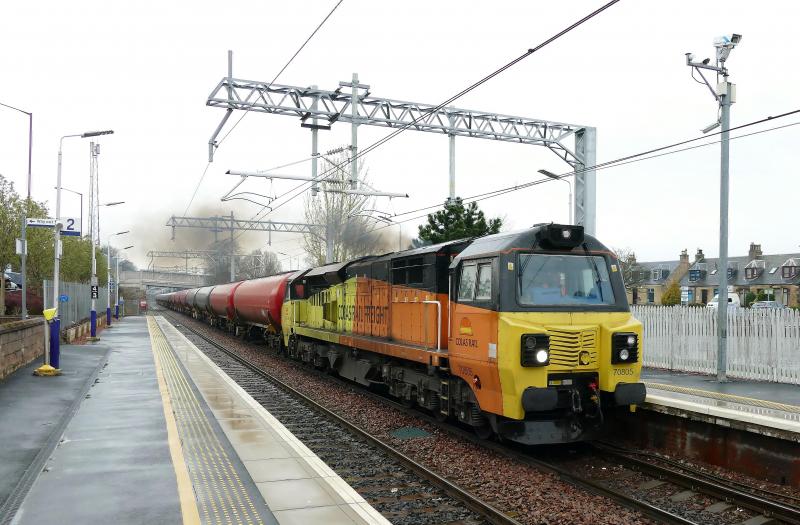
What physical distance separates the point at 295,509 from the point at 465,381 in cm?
403

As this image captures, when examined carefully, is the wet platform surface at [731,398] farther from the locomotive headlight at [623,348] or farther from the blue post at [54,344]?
the blue post at [54,344]

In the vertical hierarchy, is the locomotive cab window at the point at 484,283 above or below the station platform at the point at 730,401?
above

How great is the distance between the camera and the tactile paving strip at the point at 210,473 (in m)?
6.27

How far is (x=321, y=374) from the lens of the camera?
62.1 ft

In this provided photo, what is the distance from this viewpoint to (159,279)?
107 m

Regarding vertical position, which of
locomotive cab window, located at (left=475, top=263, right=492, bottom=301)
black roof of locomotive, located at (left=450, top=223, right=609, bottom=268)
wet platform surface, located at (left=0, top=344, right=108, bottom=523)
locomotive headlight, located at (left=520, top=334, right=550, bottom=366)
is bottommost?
wet platform surface, located at (left=0, top=344, right=108, bottom=523)

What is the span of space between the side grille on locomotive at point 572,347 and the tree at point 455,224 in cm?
1362

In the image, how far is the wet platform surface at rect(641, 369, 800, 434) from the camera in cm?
861

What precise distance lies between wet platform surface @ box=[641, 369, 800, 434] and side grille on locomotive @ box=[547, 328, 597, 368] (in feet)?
6.20

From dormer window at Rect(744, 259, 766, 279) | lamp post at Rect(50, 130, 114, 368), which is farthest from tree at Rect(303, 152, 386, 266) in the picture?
dormer window at Rect(744, 259, 766, 279)

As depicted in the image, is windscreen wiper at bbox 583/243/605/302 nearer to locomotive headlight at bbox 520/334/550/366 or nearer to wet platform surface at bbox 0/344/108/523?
locomotive headlight at bbox 520/334/550/366

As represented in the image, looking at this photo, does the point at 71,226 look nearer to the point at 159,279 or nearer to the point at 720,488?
the point at 720,488

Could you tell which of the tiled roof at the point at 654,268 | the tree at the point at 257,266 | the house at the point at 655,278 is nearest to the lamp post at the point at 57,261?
the tree at the point at 257,266

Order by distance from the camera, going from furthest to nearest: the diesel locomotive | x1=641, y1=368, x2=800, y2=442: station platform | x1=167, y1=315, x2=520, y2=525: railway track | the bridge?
1. the bridge
2. the diesel locomotive
3. x1=641, y1=368, x2=800, y2=442: station platform
4. x1=167, y1=315, x2=520, y2=525: railway track
